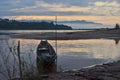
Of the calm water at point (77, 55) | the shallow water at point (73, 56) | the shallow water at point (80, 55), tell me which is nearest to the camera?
the shallow water at point (73, 56)

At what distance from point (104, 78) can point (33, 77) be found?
5102mm

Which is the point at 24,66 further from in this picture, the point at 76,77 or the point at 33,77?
the point at 76,77

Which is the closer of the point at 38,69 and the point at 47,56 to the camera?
the point at 38,69

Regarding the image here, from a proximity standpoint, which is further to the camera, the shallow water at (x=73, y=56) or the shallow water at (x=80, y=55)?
the shallow water at (x=80, y=55)

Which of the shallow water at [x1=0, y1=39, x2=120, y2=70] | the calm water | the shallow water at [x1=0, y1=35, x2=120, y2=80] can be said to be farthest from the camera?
the shallow water at [x1=0, y1=39, x2=120, y2=70]

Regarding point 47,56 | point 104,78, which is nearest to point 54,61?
point 47,56

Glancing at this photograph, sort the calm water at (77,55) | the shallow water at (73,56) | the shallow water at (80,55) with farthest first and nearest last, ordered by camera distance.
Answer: the shallow water at (80,55) < the calm water at (77,55) < the shallow water at (73,56)

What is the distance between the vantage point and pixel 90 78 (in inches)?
548

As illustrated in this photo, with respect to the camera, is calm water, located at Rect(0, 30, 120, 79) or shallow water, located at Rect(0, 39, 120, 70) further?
shallow water, located at Rect(0, 39, 120, 70)

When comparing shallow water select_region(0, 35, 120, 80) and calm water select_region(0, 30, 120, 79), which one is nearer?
shallow water select_region(0, 35, 120, 80)

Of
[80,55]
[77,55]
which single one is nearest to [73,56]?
[77,55]

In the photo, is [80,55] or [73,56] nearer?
[73,56]

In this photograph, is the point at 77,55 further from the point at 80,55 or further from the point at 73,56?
the point at 73,56

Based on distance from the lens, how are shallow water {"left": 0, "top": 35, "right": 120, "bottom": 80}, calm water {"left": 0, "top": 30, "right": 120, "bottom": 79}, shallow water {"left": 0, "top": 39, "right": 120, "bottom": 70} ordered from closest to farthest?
shallow water {"left": 0, "top": 35, "right": 120, "bottom": 80} < calm water {"left": 0, "top": 30, "right": 120, "bottom": 79} < shallow water {"left": 0, "top": 39, "right": 120, "bottom": 70}
